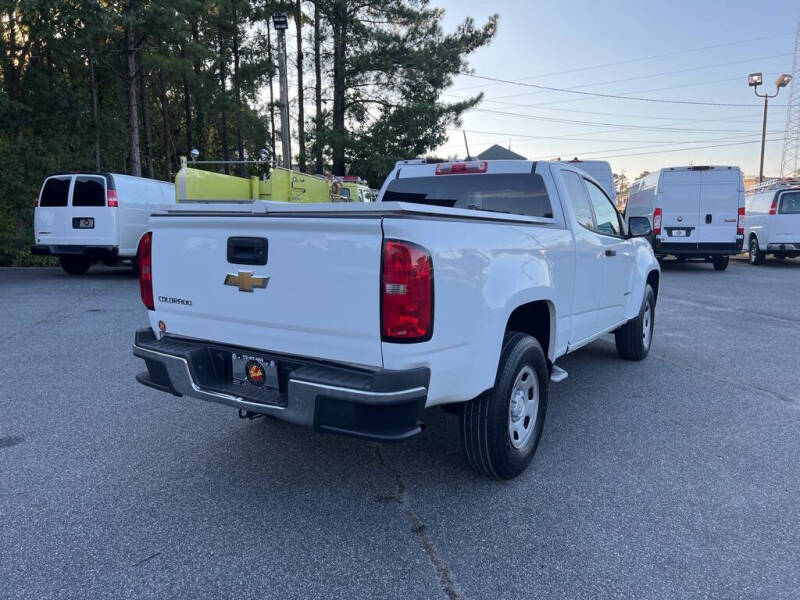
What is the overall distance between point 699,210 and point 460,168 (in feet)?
41.9

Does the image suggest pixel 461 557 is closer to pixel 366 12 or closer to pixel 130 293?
pixel 130 293

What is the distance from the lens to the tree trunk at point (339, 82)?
83.1 ft

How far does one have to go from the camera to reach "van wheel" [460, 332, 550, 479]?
323 cm

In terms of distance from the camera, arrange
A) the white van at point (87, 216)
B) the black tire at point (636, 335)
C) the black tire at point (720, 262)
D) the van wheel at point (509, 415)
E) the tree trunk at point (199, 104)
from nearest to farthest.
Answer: the van wheel at point (509, 415), the black tire at point (636, 335), the white van at point (87, 216), the black tire at point (720, 262), the tree trunk at point (199, 104)

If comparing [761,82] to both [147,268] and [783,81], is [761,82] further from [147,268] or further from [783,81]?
[147,268]

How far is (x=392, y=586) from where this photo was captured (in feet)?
8.25

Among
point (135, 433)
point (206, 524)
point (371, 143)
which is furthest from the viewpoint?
point (371, 143)

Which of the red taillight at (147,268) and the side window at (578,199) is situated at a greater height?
the side window at (578,199)

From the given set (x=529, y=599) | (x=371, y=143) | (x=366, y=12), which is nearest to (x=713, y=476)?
(x=529, y=599)

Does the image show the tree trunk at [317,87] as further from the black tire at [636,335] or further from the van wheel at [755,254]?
the black tire at [636,335]

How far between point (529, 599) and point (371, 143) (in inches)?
964

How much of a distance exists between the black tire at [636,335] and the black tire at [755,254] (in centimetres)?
1393

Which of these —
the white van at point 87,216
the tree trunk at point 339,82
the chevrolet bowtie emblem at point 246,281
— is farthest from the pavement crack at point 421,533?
the tree trunk at point 339,82

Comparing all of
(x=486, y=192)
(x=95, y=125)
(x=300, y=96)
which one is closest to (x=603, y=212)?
(x=486, y=192)
